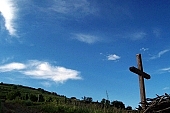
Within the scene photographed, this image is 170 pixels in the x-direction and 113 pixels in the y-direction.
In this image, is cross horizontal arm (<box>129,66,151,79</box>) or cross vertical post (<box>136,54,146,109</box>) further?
cross vertical post (<box>136,54,146,109</box>)

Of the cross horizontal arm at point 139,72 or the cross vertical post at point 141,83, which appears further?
the cross vertical post at point 141,83

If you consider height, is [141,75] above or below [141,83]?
above

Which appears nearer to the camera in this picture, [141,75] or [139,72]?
[139,72]

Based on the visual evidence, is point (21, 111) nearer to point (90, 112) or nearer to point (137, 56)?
point (90, 112)

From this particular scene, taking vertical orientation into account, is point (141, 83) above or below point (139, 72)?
below

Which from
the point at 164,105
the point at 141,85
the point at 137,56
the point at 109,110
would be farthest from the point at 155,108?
the point at 109,110

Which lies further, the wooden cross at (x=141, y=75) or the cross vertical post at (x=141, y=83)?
the cross vertical post at (x=141, y=83)

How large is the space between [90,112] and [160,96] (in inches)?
421

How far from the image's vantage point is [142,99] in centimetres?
775

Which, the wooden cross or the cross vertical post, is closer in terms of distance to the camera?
Result: the wooden cross

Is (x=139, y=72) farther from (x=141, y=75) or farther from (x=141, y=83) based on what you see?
(x=141, y=83)

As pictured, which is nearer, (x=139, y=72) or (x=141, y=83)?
(x=139, y=72)

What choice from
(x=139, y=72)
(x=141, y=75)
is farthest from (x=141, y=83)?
(x=139, y=72)

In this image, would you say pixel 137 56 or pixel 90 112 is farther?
pixel 90 112
